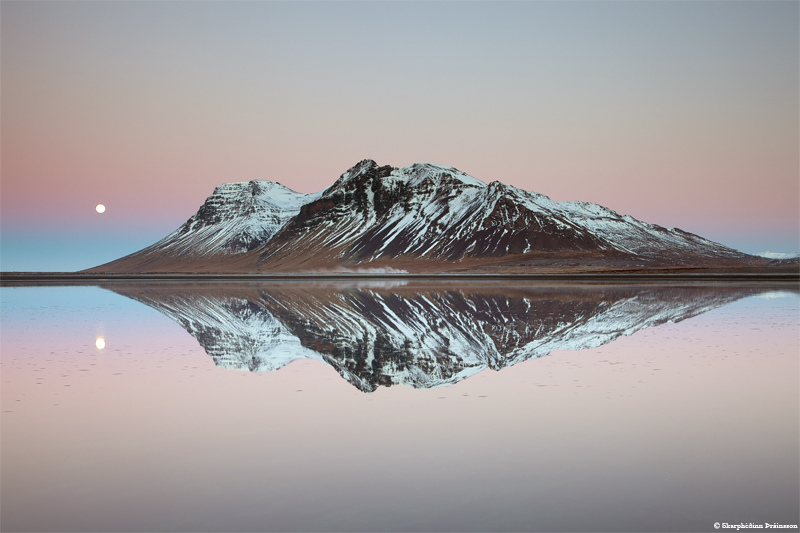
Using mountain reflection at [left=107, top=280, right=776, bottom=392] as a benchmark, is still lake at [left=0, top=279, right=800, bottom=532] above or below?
below

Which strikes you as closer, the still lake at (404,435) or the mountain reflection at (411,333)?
the still lake at (404,435)

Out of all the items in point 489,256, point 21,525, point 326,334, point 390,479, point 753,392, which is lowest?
point 21,525

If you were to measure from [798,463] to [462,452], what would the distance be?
4.21 m

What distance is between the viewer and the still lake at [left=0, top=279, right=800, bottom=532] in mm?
6602

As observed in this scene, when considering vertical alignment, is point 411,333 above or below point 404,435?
above

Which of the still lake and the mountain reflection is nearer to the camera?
the still lake

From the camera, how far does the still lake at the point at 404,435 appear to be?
6.60m

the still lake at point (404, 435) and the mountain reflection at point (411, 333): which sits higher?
the mountain reflection at point (411, 333)

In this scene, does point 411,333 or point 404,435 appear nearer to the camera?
point 404,435

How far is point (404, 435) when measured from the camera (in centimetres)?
930

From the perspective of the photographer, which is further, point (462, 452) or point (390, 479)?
point (462, 452)

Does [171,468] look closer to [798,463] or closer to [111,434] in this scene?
[111,434]

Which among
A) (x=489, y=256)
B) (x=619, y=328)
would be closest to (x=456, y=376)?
(x=619, y=328)

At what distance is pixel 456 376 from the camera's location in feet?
46.6
